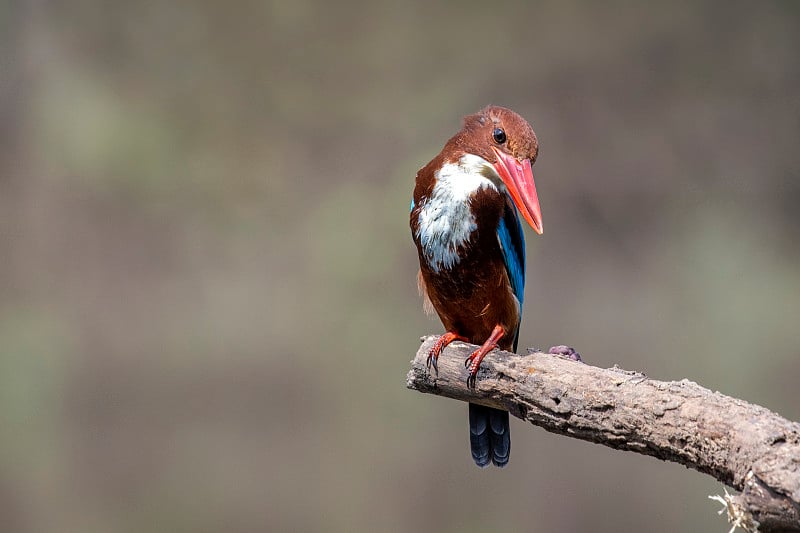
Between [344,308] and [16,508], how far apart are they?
1.33 meters

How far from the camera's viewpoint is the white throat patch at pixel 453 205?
72.1 inches

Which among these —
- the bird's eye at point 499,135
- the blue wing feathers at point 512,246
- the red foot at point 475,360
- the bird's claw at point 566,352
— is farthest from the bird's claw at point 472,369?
the bird's eye at point 499,135

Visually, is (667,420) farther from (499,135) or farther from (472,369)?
(499,135)

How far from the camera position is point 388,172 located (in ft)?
9.62

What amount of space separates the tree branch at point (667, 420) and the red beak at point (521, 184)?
298 mm

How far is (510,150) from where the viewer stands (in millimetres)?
1756

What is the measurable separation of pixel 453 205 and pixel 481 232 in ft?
0.30

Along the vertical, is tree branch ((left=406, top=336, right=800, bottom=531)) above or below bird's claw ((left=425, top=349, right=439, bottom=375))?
below

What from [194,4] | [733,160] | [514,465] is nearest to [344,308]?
[514,465]

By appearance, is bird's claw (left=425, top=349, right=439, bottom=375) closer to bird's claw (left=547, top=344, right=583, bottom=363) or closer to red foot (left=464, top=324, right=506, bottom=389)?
red foot (left=464, top=324, right=506, bottom=389)

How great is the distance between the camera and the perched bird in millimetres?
1757

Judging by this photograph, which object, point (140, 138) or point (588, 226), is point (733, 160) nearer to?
point (588, 226)

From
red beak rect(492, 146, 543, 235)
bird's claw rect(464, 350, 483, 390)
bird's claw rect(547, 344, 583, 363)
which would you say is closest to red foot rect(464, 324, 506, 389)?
bird's claw rect(464, 350, 483, 390)

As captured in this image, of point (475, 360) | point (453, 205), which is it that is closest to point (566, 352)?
point (475, 360)
